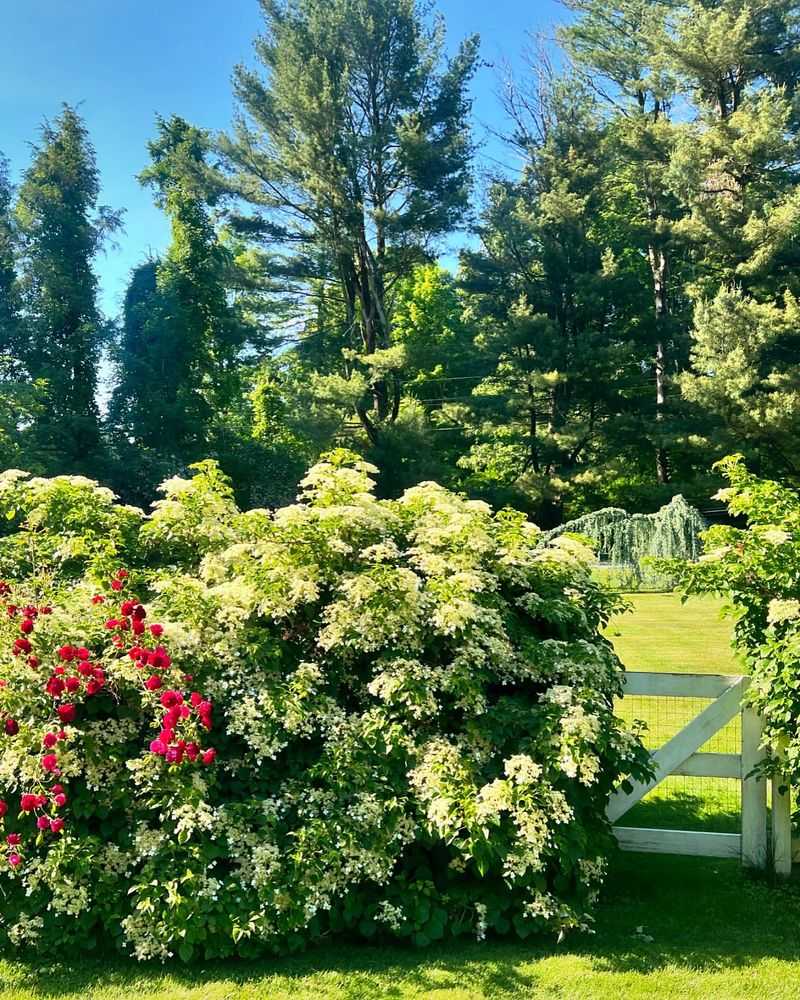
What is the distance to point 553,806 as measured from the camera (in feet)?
9.35

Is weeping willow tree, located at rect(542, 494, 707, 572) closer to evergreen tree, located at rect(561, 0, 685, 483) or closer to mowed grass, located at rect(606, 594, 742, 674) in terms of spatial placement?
mowed grass, located at rect(606, 594, 742, 674)

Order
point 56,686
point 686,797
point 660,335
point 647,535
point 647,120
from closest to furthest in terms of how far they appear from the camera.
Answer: point 56,686
point 686,797
point 647,535
point 647,120
point 660,335

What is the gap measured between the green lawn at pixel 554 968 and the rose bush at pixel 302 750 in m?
0.09

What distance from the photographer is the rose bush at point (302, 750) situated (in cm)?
281

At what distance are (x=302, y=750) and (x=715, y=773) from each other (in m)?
1.97

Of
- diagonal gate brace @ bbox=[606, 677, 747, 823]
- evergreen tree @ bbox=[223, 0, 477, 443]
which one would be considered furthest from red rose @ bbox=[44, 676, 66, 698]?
evergreen tree @ bbox=[223, 0, 477, 443]

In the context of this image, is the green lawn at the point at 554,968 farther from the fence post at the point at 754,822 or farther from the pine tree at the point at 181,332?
the pine tree at the point at 181,332

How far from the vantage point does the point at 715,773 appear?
3.61 m

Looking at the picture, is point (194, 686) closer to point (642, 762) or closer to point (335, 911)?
point (335, 911)

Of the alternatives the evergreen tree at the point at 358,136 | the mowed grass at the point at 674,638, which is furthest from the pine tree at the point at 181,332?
the mowed grass at the point at 674,638

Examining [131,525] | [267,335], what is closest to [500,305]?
[267,335]

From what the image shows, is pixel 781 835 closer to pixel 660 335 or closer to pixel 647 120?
pixel 660 335

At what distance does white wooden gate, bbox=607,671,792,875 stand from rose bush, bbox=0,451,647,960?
1.34 ft

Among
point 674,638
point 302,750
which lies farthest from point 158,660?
point 674,638
